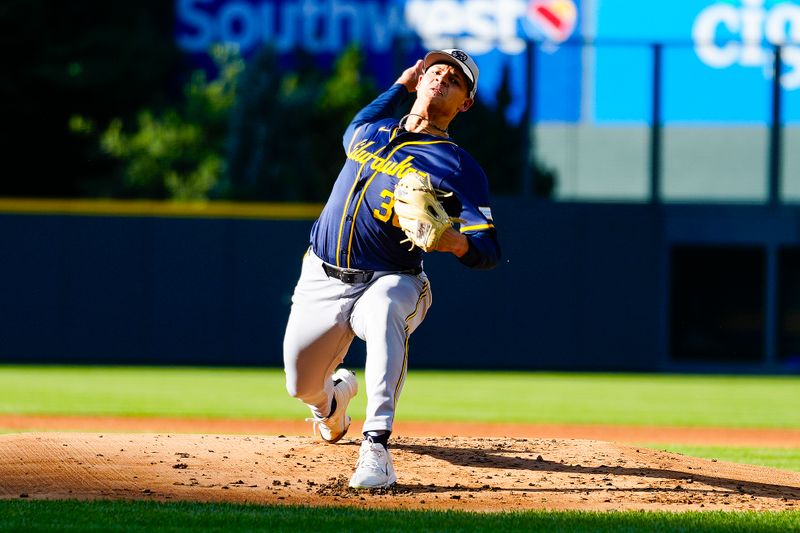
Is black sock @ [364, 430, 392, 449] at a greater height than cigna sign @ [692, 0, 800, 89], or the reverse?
cigna sign @ [692, 0, 800, 89]

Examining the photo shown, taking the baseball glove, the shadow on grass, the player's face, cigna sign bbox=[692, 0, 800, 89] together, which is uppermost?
cigna sign bbox=[692, 0, 800, 89]

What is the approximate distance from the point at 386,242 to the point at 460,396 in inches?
288

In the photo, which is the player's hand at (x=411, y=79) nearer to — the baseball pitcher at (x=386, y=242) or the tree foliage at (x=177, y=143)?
the baseball pitcher at (x=386, y=242)

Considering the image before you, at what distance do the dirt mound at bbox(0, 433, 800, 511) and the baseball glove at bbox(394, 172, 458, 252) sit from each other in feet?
3.32

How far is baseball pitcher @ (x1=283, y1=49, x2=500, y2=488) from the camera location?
479 centimetres

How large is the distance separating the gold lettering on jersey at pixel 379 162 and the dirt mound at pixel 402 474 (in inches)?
50.7

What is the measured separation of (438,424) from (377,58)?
17.3 m

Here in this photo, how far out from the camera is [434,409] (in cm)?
1069

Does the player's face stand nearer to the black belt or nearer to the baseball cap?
the baseball cap

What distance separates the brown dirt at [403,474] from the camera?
15.5ft

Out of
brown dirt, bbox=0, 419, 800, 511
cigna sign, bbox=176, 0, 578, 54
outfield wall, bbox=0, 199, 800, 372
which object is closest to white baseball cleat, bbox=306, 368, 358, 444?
brown dirt, bbox=0, 419, 800, 511

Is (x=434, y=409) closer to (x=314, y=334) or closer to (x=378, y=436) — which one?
(x=314, y=334)

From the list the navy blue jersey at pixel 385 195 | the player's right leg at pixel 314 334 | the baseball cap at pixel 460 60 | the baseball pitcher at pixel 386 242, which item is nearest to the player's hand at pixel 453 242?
the baseball pitcher at pixel 386 242

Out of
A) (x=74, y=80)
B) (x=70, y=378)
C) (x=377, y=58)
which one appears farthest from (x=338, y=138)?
(x=70, y=378)
